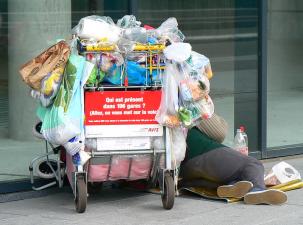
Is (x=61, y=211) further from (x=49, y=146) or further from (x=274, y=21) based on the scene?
(x=274, y=21)

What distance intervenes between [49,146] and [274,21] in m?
3.29

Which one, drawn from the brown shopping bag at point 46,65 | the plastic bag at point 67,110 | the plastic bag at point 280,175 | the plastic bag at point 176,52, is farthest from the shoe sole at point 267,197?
the brown shopping bag at point 46,65

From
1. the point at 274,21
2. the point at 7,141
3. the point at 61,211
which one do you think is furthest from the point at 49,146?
the point at 274,21

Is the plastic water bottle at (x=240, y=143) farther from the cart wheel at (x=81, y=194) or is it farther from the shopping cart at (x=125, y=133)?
the cart wheel at (x=81, y=194)

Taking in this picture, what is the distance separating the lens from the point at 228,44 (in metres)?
9.26

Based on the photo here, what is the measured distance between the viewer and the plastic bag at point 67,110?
6750mm

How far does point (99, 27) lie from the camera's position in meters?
7.05

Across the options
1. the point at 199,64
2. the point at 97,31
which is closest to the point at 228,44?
the point at 199,64

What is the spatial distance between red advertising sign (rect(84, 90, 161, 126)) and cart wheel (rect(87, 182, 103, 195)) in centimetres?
89

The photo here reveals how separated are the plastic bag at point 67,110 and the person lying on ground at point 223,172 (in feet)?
4.46

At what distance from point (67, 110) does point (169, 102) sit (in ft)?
2.82

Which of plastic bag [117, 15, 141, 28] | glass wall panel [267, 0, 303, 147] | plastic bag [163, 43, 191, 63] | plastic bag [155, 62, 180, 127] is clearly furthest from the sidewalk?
glass wall panel [267, 0, 303, 147]

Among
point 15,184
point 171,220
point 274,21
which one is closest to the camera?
point 171,220

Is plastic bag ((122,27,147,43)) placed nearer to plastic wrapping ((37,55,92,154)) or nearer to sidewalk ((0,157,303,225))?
plastic wrapping ((37,55,92,154))
